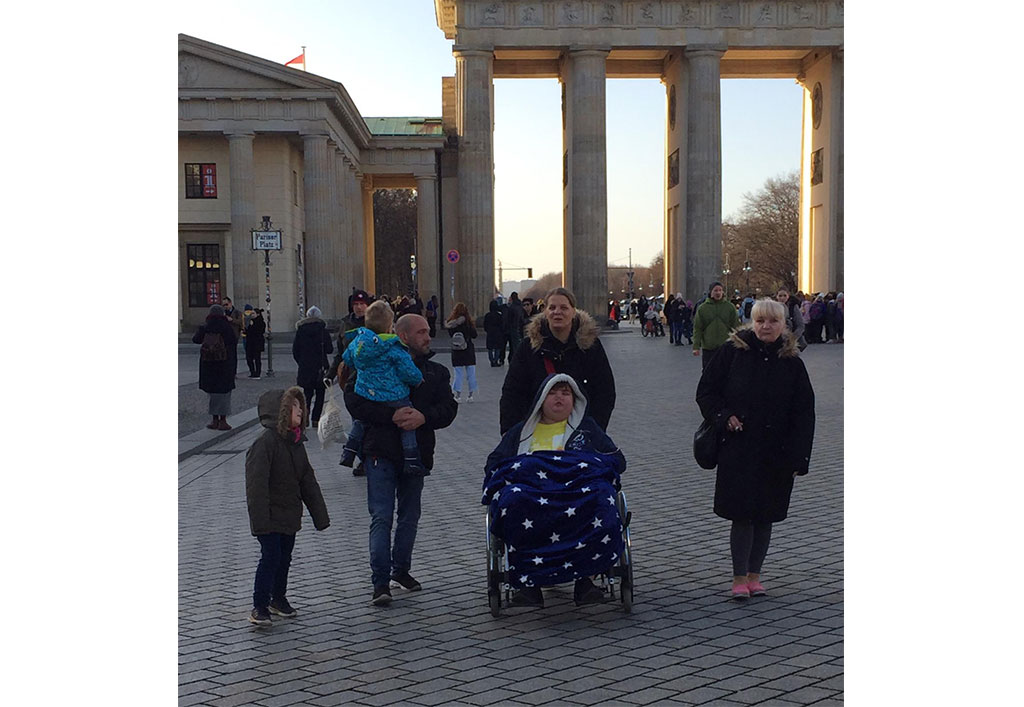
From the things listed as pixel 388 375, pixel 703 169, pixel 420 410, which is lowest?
pixel 420 410

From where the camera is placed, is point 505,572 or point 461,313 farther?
point 461,313

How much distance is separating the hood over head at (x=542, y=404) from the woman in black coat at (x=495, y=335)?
21.5m

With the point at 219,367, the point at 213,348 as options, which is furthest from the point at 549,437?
the point at 213,348

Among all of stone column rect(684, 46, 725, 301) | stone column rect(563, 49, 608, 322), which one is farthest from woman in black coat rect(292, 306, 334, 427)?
stone column rect(684, 46, 725, 301)

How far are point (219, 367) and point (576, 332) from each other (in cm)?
1050

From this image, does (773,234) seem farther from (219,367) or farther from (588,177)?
(219,367)

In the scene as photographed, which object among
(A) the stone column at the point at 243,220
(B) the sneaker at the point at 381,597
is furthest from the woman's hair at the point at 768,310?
(A) the stone column at the point at 243,220

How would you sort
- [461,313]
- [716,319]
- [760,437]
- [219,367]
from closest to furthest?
1. [760,437]
2. [219,367]
3. [716,319]
4. [461,313]

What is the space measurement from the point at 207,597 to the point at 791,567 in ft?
11.4

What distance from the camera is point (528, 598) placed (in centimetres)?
687

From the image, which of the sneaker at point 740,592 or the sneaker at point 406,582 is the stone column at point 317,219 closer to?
the sneaker at point 406,582
